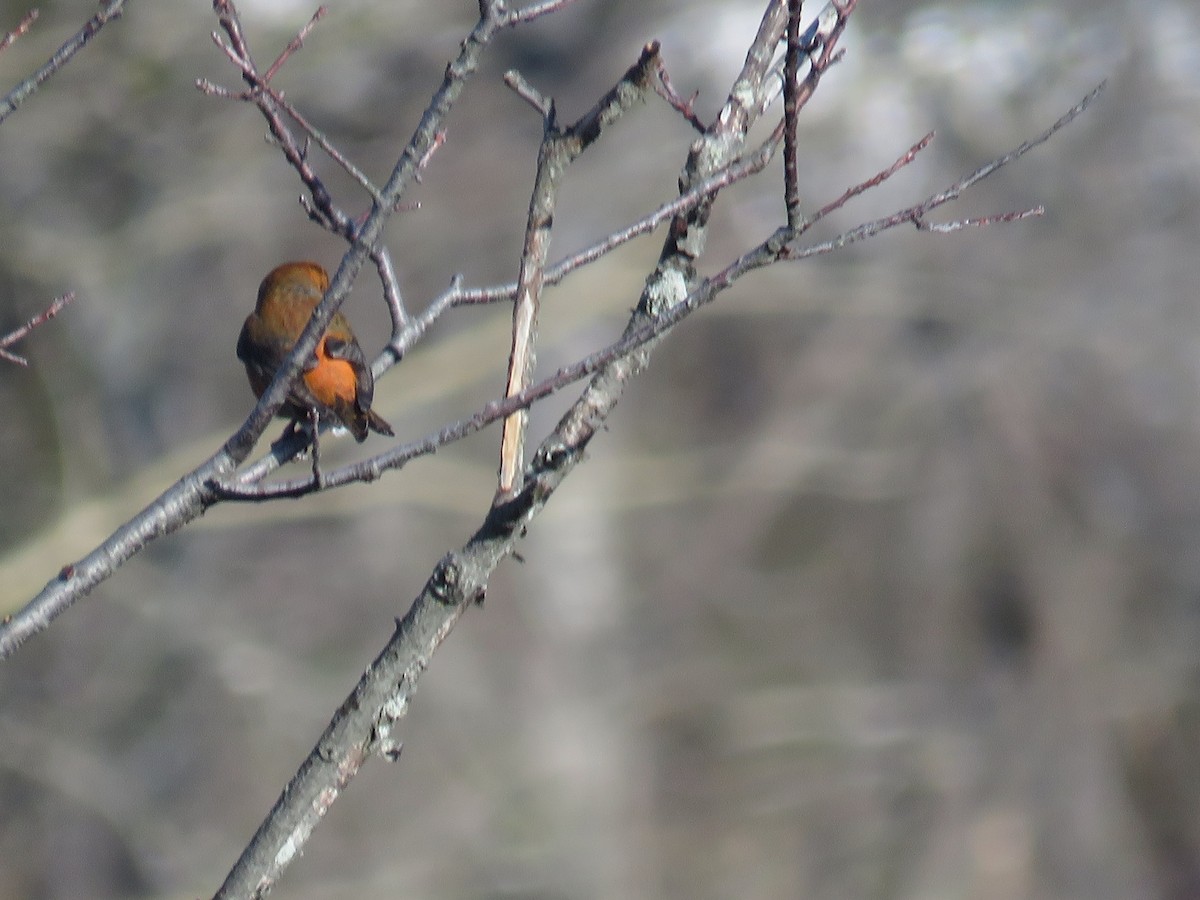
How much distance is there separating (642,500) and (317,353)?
8.69 meters

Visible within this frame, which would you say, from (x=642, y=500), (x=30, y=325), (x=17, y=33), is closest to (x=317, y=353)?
(x=30, y=325)

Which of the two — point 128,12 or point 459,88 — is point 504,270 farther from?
point 459,88

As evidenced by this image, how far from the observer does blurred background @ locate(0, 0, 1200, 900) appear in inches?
373

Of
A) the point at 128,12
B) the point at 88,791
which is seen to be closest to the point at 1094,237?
the point at 128,12

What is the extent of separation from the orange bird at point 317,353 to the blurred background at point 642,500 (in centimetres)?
488

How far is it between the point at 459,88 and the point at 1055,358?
34.7ft

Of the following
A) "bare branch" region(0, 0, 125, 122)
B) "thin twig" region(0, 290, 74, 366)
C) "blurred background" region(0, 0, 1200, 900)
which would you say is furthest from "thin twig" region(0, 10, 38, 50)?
"blurred background" region(0, 0, 1200, 900)

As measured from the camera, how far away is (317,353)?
3.46 metres

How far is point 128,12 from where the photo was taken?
8953mm

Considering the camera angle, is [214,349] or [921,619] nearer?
[214,349]

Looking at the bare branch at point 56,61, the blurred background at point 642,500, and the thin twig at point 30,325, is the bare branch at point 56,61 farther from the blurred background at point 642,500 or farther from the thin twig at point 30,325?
the blurred background at point 642,500

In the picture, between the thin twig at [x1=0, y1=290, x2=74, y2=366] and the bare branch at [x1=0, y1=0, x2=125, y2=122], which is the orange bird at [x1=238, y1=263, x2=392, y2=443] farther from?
the bare branch at [x1=0, y1=0, x2=125, y2=122]

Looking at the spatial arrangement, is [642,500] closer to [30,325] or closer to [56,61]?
[30,325]

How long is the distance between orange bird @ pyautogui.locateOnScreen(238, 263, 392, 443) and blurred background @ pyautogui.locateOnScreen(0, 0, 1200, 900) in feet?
16.0
